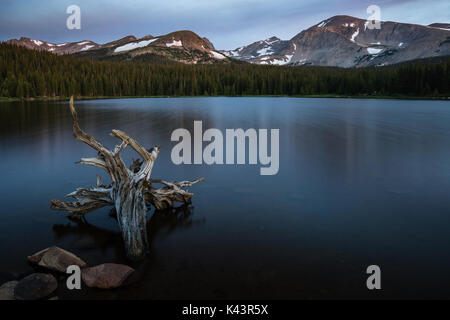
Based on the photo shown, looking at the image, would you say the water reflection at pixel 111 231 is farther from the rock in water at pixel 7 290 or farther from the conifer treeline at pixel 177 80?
the conifer treeline at pixel 177 80

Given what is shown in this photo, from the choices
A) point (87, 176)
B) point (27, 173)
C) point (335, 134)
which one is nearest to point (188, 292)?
point (87, 176)

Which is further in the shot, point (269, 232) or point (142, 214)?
point (269, 232)

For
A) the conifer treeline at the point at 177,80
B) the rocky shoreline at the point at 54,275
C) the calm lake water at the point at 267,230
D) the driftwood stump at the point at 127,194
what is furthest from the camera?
the conifer treeline at the point at 177,80

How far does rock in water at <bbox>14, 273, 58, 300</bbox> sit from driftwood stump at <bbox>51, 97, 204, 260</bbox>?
1.87 m

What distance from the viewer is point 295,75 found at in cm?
19350

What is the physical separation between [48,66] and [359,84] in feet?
464

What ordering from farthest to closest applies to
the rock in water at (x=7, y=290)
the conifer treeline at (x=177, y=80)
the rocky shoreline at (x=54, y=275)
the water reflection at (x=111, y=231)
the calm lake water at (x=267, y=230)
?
the conifer treeline at (x=177, y=80) < the water reflection at (x=111, y=231) < the calm lake water at (x=267, y=230) < the rocky shoreline at (x=54, y=275) < the rock in water at (x=7, y=290)

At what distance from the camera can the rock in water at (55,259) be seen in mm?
7852

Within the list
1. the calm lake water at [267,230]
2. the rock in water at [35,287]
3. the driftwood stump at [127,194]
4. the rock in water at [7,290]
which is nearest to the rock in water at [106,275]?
the calm lake water at [267,230]

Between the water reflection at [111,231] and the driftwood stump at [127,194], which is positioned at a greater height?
the driftwood stump at [127,194]

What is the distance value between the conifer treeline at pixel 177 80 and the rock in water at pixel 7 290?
127 meters

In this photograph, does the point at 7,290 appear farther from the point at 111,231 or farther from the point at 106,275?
the point at 111,231
